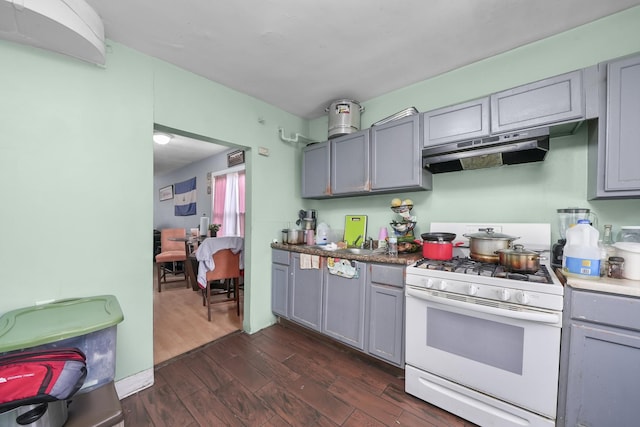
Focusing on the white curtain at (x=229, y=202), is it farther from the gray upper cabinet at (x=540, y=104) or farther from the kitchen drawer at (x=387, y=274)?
the gray upper cabinet at (x=540, y=104)

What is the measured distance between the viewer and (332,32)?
1581mm

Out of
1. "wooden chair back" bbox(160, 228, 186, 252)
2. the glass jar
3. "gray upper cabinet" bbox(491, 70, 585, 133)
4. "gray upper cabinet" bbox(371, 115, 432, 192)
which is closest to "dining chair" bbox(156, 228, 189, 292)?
"wooden chair back" bbox(160, 228, 186, 252)

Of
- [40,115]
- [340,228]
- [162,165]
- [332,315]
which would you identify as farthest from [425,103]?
[162,165]

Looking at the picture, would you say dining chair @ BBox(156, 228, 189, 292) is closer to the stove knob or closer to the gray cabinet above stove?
the gray cabinet above stove

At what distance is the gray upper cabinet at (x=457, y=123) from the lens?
1658 millimetres

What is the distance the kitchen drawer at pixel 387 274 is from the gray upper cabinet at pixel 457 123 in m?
1.03

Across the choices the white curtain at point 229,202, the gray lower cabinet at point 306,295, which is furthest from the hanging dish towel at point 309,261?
the white curtain at point 229,202

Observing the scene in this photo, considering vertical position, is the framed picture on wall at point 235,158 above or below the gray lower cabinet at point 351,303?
above

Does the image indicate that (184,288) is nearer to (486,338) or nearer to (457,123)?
(486,338)

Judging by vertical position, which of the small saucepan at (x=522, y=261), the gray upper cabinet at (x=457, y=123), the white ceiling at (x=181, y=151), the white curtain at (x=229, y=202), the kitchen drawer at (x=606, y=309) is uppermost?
the white ceiling at (x=181, y=151)

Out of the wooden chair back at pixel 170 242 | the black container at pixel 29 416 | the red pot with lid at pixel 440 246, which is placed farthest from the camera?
the wooden chair back at pixel 170 242

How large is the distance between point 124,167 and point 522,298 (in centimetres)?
259

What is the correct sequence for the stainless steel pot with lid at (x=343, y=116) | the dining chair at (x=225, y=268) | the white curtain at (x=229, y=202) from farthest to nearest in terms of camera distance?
the white curtain at (x=229, y=202)
the dining chair at (x=225, y=268)
the stainless steel pot with lid at (x=343, y=116)

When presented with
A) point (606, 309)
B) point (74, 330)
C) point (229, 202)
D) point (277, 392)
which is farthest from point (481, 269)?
point (229, 202)
